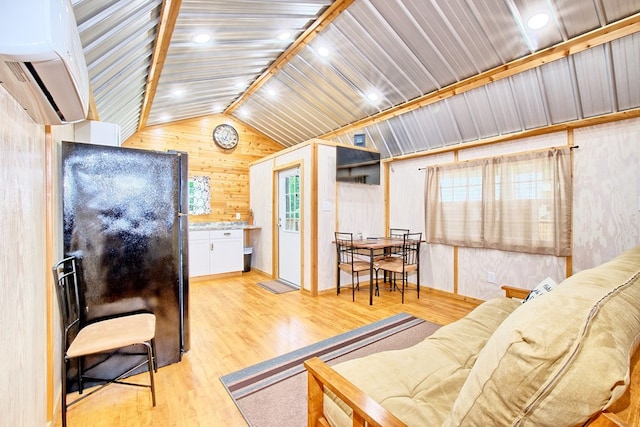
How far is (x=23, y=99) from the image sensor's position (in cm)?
113

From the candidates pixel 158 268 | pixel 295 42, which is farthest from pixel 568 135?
pixel 158 268

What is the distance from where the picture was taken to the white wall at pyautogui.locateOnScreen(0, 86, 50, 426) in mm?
1063

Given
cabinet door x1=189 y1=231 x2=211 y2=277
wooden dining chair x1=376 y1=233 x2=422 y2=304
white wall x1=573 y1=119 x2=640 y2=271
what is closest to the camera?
white wall x1=573 y1=119 x2=640 y2=271

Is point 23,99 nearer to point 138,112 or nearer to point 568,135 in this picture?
point 138,112

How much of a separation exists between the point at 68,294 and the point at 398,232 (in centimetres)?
411

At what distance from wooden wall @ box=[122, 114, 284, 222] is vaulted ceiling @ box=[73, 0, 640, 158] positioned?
93 cm

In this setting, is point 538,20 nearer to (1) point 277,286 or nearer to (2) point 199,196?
(1) point 277,286

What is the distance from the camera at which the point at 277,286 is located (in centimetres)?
466

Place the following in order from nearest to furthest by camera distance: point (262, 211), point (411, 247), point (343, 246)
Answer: point (343, 246) → point (411, 247) → point (262, 211)

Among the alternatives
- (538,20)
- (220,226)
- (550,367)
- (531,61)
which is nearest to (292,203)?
(220,226)

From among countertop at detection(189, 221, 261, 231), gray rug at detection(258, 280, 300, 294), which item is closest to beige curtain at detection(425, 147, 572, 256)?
gray rug at detection(258, 280, 300, 294)

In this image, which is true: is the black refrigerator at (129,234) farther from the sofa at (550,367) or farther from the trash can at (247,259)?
the trash can at (247,259)

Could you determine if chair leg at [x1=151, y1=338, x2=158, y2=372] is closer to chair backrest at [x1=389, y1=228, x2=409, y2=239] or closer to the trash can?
the trash can

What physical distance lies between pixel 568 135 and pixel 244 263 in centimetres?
517
